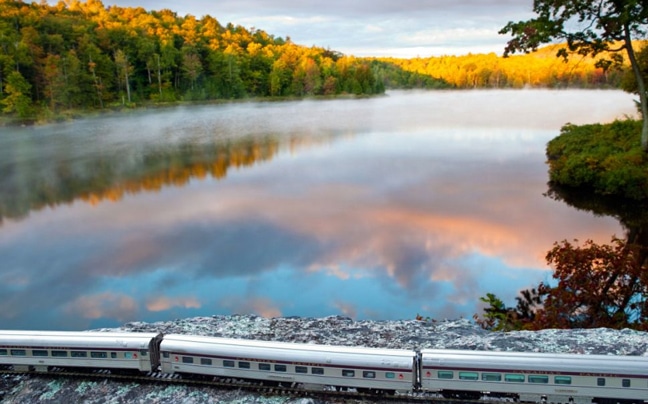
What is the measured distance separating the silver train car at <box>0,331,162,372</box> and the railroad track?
151 mm

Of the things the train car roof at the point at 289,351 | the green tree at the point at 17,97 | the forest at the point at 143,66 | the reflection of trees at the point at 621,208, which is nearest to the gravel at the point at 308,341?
the train car roof at the point at 289,351

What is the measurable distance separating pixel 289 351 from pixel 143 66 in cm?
6785

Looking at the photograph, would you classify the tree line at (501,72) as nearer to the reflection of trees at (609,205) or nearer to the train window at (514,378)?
the reflection of trees at (609,205)

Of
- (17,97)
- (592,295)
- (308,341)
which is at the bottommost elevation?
(592,295)

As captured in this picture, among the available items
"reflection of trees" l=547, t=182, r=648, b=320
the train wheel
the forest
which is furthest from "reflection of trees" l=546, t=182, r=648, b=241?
the forest

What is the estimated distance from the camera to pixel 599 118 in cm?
4244

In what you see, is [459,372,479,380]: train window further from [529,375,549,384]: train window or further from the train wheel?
[529,375,549,384]: train window

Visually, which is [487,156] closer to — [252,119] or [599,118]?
[599,118]

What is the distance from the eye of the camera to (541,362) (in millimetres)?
6480

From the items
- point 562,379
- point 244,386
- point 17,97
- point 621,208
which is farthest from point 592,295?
point 17,97

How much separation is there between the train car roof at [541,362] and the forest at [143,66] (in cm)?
3171

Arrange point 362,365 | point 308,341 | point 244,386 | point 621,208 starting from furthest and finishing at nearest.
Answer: point 621,208, point 308,341, point 244,386, point 362,365

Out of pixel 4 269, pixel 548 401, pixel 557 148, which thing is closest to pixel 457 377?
pixel 548 401

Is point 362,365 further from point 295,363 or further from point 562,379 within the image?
point 562,379
